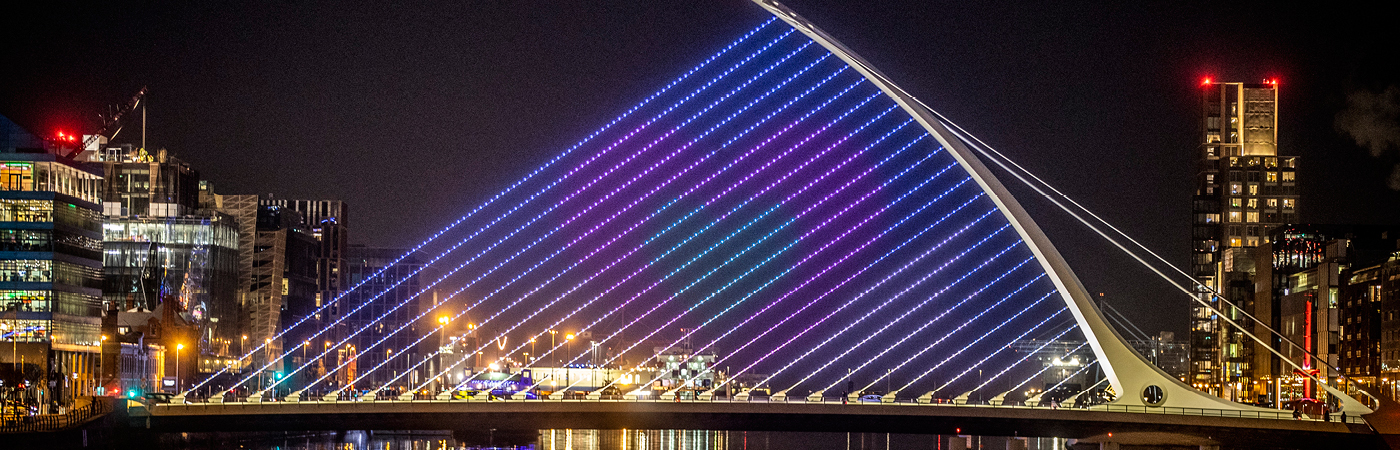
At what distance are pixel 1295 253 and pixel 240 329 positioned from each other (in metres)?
89.8

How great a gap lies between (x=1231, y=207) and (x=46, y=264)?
105209 millimetres

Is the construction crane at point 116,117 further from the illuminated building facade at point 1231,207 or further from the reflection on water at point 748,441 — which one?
the illuminated building facade at point 1231,207

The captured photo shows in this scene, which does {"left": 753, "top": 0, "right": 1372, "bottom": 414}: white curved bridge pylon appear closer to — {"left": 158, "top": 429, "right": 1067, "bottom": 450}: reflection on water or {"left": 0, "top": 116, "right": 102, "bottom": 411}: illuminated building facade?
{"left": 158, "top": 429, "right": 1067, "bottom": 450}: reflection on water

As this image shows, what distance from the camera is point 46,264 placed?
8781 centimetres

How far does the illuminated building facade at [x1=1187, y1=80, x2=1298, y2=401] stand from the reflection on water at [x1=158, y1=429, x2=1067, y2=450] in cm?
4384

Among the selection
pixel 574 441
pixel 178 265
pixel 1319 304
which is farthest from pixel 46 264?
pixel 1319 304

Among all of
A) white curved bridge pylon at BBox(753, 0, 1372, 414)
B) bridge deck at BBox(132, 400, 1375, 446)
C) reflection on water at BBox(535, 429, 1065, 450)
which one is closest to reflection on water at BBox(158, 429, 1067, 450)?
reflection on water at BBox(535, 429, 1065, 450)

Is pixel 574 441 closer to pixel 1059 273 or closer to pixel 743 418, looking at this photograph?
pixel 743 418

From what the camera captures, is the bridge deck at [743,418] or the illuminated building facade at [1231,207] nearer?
the bridge deck at [743,418]

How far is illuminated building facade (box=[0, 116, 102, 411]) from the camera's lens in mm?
85812

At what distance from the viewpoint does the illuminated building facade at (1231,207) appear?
140375 millimetres

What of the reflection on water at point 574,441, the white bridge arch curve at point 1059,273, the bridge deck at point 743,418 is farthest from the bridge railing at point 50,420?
the white bridge arch curve at point 1059,273

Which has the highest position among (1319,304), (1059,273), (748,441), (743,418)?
(1059,273)

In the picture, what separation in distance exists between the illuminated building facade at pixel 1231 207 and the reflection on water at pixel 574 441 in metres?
43.8
